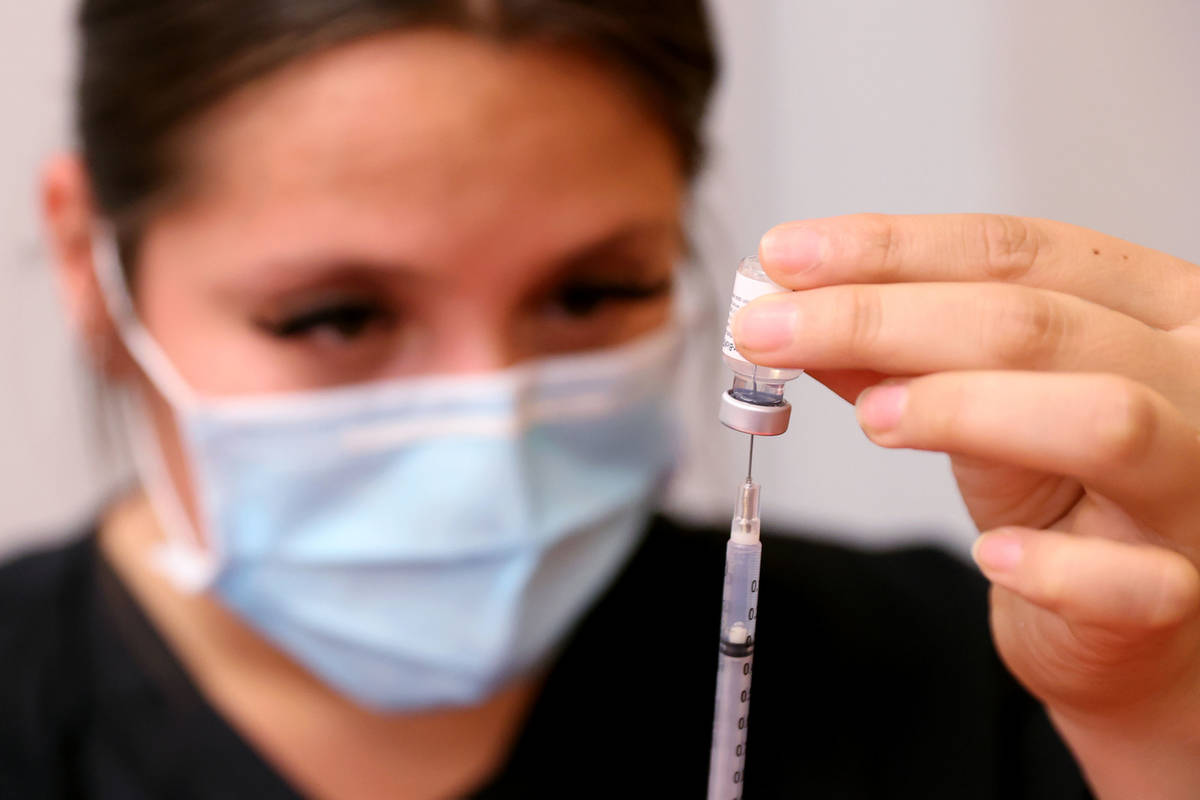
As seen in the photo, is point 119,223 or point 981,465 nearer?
point 981,465

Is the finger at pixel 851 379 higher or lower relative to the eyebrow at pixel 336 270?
higher

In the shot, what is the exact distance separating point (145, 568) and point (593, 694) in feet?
1.79

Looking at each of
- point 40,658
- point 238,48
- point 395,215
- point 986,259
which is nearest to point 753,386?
point 986,259

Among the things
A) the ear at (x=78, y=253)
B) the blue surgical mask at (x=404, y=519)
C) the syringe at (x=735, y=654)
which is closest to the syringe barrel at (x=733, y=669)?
the syringe at (x=735, y=654)

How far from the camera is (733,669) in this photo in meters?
0.64

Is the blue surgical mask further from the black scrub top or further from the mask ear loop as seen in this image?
the black scrub top

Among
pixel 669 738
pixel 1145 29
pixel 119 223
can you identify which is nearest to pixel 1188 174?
pixel 1145 29

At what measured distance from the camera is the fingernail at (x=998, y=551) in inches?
21.2

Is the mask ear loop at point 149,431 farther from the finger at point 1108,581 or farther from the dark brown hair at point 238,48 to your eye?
the finger at point 1108,581

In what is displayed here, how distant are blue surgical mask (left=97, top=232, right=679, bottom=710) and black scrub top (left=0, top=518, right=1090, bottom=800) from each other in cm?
15

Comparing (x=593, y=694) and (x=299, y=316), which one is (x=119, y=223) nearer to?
(x=299, y=316)

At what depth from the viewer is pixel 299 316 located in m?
1.02

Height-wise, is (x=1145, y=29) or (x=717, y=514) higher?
(x=1145, y=29)

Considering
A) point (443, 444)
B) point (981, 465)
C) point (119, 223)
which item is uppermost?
point (981, 465)
